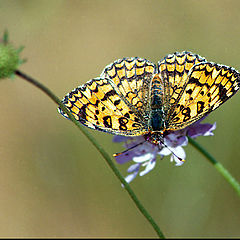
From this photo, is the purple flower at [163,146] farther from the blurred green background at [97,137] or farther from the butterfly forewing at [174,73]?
the blurred green background at [97,137]

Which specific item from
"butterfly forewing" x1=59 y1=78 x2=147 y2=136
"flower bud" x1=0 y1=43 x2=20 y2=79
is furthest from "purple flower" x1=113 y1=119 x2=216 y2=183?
"flower bud" x1=0 y1=43 x2=20 y2=79

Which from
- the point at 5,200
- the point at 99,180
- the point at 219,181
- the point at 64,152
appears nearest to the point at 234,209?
A: the point at 219,181

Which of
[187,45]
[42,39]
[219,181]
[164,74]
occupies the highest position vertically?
[42,39]

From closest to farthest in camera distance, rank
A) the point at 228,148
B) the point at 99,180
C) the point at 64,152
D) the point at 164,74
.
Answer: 1. the point at 164,74
2. the point at 228,148
3. the point at 99,180
4. the point at 64,152

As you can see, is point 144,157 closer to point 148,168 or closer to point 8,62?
point 148,168

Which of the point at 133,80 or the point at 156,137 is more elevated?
the point at 133,80

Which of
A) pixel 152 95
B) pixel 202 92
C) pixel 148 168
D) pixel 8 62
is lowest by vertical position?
pixel 148 168

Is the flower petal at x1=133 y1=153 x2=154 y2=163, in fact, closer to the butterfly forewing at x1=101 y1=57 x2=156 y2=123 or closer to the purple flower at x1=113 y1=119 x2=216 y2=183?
the purple flower at x1=113 y1=119 x2=216 y2=183

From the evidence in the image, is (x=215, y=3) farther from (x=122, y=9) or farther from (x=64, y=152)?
(x=64, y=152)

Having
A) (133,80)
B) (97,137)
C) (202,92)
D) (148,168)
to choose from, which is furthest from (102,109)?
(97,137)
